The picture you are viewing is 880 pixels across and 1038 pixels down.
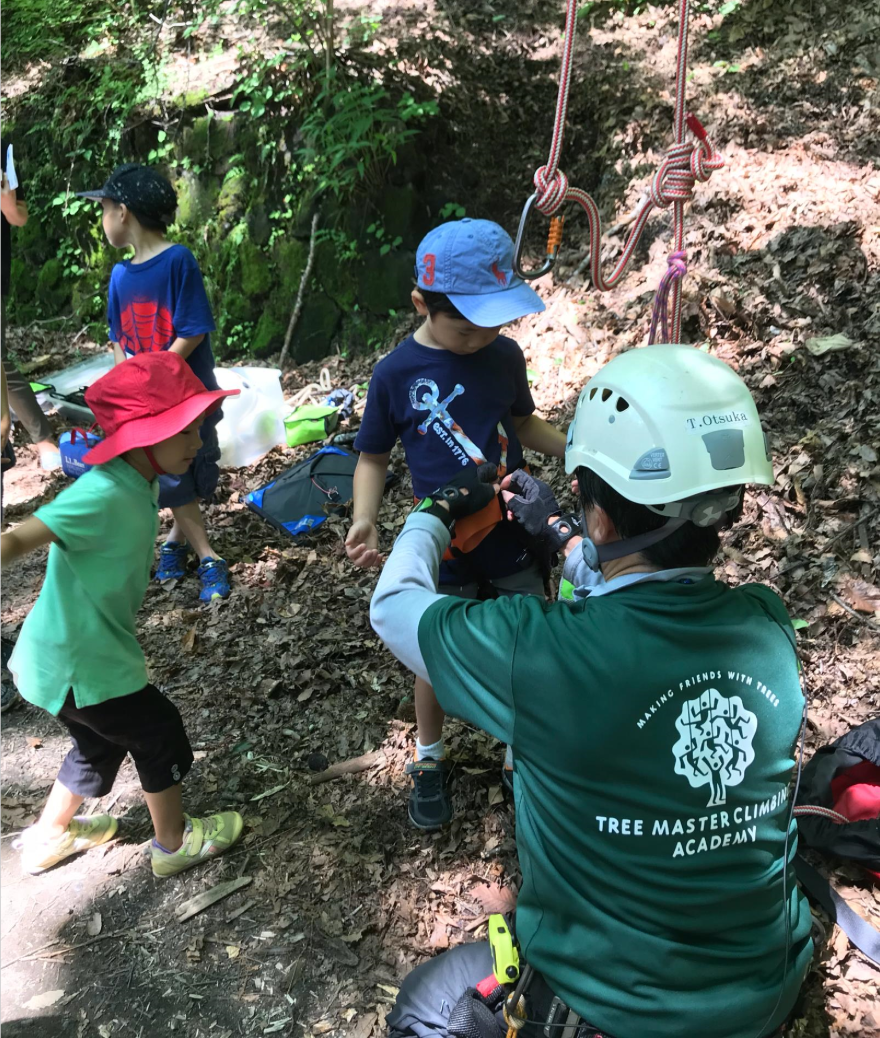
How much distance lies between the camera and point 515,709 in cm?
152

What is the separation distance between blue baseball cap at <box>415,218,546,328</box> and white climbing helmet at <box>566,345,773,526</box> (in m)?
0.86

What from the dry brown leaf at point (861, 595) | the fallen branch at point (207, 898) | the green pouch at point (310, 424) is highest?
the dry brown leaf at point (861, 595)

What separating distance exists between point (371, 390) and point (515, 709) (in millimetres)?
1570

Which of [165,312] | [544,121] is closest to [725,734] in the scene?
[165,312]

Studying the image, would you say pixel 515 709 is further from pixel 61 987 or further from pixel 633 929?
pixel 61 987

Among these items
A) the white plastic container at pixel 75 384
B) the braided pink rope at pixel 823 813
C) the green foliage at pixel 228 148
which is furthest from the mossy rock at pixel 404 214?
the braided pink rope at pixel 823 813

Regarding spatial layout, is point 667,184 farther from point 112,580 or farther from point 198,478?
point 198,478

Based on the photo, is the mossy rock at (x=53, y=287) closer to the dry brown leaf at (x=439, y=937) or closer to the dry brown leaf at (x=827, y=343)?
the dry brown leaf at (x=827, y=343)

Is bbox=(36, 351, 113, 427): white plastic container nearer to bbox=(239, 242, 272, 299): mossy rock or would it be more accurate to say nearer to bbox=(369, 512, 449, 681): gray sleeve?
bbox=(239, 242, 272, 299): mossy rock

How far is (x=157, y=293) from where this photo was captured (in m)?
4.27

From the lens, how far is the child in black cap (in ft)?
13.4

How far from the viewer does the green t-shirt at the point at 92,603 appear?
8.20ft

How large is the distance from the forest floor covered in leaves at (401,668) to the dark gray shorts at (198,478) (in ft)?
2.19

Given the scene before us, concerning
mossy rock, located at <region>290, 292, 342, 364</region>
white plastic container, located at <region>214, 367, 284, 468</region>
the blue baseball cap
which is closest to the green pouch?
white plastic container, located at <region>214, 367, 284, 468</region>
